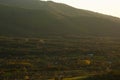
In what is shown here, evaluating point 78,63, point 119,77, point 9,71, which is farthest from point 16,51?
point 119,77

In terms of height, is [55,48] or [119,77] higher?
[119,77]

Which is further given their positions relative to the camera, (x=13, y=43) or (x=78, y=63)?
(x=13, y=43)

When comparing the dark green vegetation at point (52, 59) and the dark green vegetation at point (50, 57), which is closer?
the dark green vegetation at point (50, 57)

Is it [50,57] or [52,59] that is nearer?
[52,59]

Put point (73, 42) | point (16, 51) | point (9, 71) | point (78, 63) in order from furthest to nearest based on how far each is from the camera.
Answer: point (73, 42)
point (16, 51)
point (78, 63)
point (9, 71)

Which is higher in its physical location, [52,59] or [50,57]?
[52,59]

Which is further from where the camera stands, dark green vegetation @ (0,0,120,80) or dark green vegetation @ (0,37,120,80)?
dark green vegetation @ (0,37,120,80)

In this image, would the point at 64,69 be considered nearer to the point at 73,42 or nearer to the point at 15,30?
the point at 73,42

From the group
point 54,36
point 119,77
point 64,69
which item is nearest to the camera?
point 119,77
